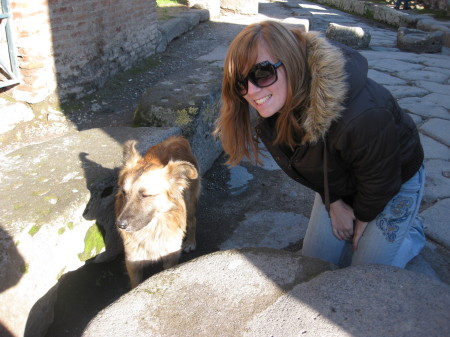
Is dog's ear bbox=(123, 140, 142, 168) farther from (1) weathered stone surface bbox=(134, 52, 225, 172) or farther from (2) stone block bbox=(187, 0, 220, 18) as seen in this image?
(2) stone block bbox=(187, 0, 220, 18)

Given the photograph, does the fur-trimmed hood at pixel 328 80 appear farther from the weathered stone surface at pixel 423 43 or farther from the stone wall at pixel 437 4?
the stone wall at pixel 437 4

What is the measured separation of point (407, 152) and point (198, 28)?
27.3ft

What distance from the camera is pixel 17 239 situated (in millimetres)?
2539

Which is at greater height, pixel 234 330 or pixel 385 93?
pixel 385 93

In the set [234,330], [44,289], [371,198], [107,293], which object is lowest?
[107,293]

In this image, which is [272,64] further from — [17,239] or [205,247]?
[205,247]

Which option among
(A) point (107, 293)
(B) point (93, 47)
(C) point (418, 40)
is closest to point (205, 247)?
(A) point (107, 293)

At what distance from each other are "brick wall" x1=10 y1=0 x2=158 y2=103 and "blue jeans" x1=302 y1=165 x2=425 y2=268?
11.7ft

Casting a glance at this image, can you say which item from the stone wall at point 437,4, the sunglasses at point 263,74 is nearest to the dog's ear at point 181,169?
the sunglasses at point 263,74

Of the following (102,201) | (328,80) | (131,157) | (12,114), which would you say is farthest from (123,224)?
(12,114)

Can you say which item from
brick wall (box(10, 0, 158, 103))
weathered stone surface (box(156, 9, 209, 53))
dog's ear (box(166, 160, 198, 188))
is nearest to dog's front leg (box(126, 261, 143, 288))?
dog's ear (box(166, 160, 198, 188))

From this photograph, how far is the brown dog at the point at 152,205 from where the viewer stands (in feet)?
9.97

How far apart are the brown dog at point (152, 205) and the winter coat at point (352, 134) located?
0.94 m

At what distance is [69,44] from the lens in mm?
5266
